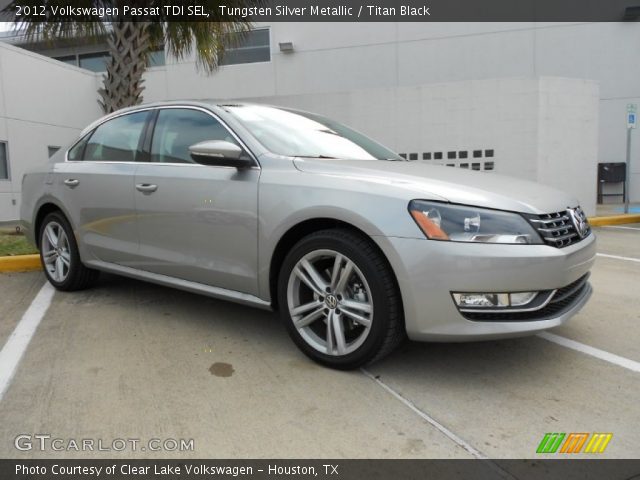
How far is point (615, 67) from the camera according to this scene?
1514cm

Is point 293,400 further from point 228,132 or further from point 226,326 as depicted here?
point 228,132

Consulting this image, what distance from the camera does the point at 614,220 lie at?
10.8m

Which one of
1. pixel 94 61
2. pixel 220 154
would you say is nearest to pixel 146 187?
pixel 220 154

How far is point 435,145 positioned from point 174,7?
5.92m

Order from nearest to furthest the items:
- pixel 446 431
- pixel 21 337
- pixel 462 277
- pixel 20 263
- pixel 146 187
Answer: pixel 446 431
pixel 462 277
pixel 21 337
pixel 146 187
pixel 20 263


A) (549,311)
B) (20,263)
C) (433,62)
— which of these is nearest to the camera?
(549,311)

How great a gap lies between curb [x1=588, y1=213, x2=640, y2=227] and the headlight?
28.8 ft

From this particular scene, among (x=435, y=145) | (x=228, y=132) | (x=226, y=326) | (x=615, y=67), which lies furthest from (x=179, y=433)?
(x=615, y=67)

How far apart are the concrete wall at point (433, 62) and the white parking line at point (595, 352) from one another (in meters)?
12.3

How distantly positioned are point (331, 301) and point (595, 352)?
67.4 inches

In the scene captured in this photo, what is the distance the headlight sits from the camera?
2.61 m

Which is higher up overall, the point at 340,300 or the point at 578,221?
the point at 578,221

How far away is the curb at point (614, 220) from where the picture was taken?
10524 mm

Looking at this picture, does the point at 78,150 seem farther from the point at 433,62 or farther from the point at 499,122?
the point at 433,62
